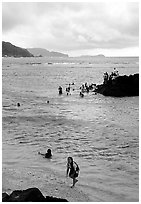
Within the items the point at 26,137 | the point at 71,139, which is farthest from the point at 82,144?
the point at 26,137

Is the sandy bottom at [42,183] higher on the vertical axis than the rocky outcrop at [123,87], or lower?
lower

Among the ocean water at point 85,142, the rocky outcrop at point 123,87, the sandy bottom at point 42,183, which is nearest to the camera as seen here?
the sandy bottom at point 42,183

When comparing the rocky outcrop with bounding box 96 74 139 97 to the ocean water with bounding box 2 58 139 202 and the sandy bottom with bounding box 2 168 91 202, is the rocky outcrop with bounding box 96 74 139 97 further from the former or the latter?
the sandy bottom with bounding box 2 168 91 202

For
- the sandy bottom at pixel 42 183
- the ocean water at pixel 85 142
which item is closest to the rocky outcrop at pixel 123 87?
the ocean water at pixel 85 142

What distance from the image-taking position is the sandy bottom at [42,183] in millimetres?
12840

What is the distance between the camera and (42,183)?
549 inches

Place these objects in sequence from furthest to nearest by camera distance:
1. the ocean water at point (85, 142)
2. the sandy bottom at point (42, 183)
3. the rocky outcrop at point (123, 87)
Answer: the rocky outcrop at point (123, 87) < the ocean water at point (85, 142) < the sandy bottom at point (42, 183)

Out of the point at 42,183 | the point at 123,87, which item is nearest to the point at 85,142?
the point at 42,183

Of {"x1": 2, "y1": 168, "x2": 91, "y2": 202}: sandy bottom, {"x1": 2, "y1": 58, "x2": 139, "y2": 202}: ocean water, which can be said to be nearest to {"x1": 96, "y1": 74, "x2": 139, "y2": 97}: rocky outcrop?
{"x1": 2, "y1": 58, "x2": 139, "y2": 202}: ocean water

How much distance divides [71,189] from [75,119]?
16.4 m

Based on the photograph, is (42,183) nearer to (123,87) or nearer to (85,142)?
(85,142)

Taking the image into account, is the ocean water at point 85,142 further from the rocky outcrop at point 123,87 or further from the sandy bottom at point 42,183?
the rocky outcrop at point 123,87

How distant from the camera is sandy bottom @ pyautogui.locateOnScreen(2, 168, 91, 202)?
506 inches

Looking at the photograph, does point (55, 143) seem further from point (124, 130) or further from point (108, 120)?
point (108, 120)
